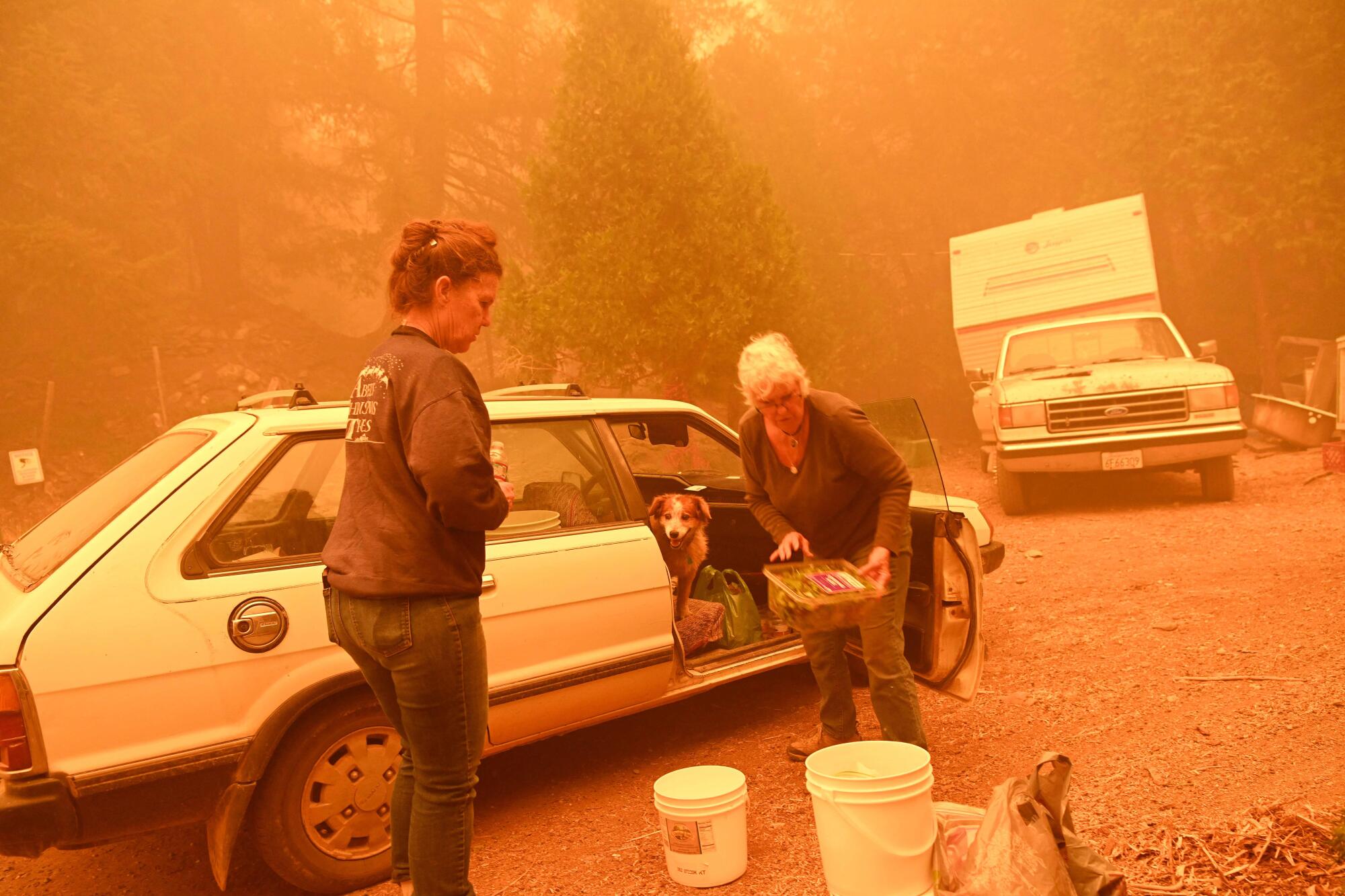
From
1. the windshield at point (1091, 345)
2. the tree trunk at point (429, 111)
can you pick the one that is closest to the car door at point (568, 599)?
the windshield at point (1091, 345)

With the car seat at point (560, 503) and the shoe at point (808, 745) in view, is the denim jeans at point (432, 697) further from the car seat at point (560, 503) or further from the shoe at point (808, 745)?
the shoe at point (808, 745)

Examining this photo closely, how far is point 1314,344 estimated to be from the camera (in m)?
16.0

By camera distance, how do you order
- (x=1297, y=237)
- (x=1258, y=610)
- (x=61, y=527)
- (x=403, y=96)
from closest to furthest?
(x=61, y=527), (x=1258, y=610), (x=1297, y=237), (x=403, y=96)

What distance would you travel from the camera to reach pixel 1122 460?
959 cm

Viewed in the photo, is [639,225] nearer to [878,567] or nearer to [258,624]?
[878,567]

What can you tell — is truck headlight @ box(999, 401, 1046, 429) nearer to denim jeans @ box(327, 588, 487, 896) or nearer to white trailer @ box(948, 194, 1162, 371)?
white trailer @ box(948, 194, 1162, 371)

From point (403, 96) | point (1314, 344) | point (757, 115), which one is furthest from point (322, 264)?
point (1314, 344)

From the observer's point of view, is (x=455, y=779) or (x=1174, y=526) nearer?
(x=455, y=779)

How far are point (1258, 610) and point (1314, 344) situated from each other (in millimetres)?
12596

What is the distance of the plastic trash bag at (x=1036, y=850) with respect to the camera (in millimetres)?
2531

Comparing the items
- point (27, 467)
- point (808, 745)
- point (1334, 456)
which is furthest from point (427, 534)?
point (1334, 456)

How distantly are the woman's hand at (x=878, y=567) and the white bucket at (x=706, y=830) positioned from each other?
0.84m

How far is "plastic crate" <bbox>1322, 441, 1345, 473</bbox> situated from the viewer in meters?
10.2

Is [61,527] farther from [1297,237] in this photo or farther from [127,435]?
[1297,237]
